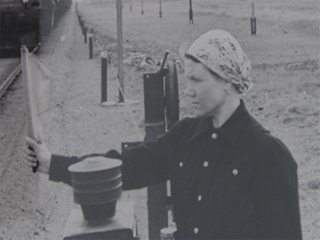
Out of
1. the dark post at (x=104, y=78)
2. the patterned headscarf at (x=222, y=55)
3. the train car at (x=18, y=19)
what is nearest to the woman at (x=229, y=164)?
the patterned headscarf at (x=222, y=55)

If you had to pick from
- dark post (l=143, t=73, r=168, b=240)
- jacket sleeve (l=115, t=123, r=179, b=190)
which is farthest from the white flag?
dark post (l=143, t=73, r=168, b=240)

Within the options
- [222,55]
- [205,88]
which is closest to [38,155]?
[205,88]

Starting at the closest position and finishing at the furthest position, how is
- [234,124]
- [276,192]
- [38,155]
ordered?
[276,192] < [234,124] < [38,155]

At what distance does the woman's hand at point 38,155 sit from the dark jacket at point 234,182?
59 cm

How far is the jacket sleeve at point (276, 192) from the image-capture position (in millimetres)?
2357

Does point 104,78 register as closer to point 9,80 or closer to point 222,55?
point 9,80

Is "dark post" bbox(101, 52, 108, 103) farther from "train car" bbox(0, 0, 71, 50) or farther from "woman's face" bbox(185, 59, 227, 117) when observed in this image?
"train car" bbox(0, 0, 71, 50)

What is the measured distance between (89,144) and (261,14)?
1164 inches

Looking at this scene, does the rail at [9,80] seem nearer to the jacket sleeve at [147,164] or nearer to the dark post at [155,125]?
the dark post at [155,125]

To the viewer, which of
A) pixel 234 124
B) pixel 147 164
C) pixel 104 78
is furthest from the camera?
pixel 104 78

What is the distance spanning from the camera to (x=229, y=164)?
2449 millimetres

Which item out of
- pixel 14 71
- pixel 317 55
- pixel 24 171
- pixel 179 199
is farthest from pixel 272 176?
pixel 317 55

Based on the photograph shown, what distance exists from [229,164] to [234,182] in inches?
3.2

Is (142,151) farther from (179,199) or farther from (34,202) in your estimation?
(34,202)
